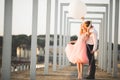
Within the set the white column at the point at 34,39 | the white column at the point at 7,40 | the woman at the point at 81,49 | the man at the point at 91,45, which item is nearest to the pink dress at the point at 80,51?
the woman at the point at 81,49

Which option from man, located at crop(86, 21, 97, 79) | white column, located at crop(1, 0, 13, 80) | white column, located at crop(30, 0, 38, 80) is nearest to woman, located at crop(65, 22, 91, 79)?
man, located at crop(86, 21, 97, 79)

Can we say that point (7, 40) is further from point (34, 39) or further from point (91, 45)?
point (91, 45)

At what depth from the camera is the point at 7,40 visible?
6.39 metres

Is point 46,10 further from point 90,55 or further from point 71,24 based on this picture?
point 71,24

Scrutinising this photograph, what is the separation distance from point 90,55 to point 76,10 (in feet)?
4.58

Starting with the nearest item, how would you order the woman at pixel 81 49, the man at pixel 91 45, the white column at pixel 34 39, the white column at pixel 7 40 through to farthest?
the white column at pixel 7 40 < the white column at pixel 34 39 < the man at pixel 91 45 < the woman at pixel 81 49

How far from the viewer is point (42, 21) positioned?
12.2 metres

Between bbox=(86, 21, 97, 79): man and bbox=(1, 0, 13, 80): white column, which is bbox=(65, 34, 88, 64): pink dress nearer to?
bbox=(86, 21, 97, 79): man

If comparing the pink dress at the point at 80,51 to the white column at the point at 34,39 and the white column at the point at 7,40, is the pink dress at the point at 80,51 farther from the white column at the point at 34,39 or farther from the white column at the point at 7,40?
the white column at the point at 7,40

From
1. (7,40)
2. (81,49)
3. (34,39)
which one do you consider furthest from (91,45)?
(7,40)

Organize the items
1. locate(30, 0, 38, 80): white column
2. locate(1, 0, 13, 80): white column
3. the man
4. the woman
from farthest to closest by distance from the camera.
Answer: the woman
the man
locate(30, 0, 38, 80): white column
locate(1, 0, 13, 80): white column

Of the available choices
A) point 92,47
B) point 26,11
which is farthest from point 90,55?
point 26,11

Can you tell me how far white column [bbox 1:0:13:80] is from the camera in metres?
6.34

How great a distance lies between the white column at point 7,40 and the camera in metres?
6.34
